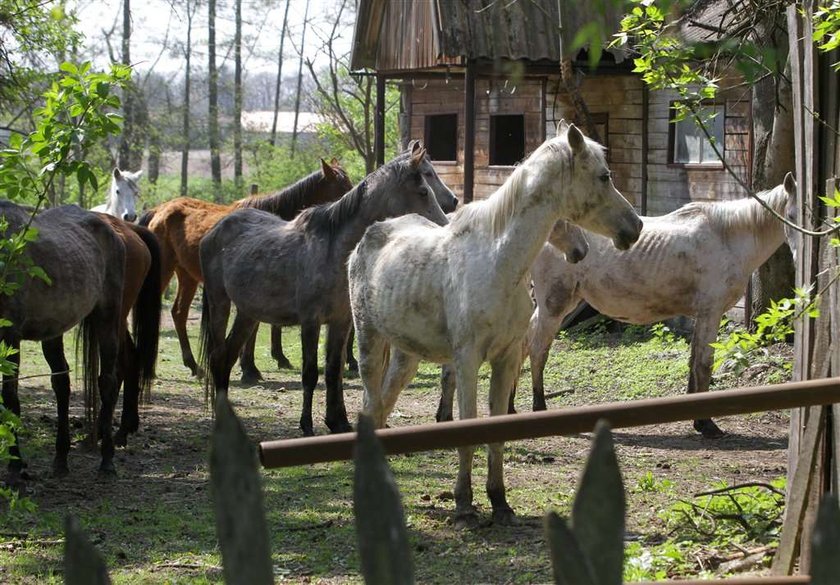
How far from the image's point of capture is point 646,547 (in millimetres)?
5520

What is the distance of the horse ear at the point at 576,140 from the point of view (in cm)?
604

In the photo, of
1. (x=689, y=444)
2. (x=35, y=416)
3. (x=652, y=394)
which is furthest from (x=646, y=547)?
(x=35, y=416)

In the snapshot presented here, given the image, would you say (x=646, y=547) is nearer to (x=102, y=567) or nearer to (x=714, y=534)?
(x=714, y=534)

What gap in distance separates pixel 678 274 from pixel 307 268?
3161mm

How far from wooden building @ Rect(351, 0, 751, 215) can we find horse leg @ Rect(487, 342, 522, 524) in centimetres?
730

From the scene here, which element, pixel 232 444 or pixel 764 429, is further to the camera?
pixel 764 429

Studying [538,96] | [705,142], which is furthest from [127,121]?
[705,142]

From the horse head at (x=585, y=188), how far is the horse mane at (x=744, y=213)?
10.6ft

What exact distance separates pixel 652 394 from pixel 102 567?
387 inches

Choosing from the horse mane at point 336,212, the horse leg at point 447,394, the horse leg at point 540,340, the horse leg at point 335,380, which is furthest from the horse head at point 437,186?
the horse leg at point 447,394

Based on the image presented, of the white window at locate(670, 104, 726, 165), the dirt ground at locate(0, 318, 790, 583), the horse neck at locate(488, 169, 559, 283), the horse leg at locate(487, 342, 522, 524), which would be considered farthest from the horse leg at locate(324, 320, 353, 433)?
the white window at locate(670, 104, 726, 165)

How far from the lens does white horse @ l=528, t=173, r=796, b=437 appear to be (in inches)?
368

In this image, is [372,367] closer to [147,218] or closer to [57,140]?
[57,140]

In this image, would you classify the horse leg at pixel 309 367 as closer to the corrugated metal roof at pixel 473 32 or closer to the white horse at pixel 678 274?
the white horse at pixel 678 274
